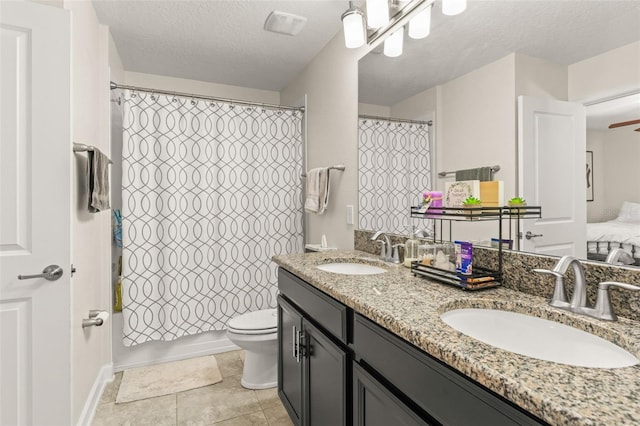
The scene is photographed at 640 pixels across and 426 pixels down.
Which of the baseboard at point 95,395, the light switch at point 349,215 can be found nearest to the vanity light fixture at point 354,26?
the light switch at point 349,215

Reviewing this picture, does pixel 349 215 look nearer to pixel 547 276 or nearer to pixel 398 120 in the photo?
pixel 398 120

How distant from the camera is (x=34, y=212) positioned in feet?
4.47

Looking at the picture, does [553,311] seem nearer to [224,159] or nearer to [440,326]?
[440,326]

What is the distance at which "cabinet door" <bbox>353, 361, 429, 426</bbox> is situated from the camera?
0.81 meters

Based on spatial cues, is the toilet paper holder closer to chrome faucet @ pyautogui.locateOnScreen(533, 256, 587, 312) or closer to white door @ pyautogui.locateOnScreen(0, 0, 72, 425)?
white door @ pyautogui.locateOnScreen(0, 0, 72, 425)

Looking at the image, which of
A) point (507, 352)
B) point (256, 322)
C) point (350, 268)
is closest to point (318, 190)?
point (350, 268)

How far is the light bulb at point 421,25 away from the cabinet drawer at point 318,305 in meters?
1.30

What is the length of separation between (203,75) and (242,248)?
1635mm

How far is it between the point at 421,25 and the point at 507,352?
151 centimetres

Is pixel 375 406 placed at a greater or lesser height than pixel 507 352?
lesser

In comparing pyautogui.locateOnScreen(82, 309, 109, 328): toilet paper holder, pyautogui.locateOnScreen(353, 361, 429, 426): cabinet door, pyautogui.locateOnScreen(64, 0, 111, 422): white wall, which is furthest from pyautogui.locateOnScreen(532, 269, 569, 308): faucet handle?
pyautogui.locateOnScreen(82, 309, 109, 328): toilet paper holder

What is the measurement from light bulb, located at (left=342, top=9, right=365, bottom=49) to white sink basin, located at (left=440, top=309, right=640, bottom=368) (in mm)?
1588

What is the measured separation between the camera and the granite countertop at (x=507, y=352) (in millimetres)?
479

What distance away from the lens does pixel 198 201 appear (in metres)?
2.57
